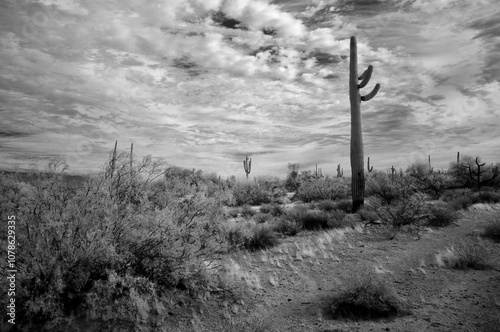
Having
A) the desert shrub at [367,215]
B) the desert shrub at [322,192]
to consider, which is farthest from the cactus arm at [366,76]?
the desert shrub at [322,192]

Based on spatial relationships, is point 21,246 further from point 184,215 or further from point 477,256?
point 477,256

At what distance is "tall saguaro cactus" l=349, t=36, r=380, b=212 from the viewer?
47.3 ft

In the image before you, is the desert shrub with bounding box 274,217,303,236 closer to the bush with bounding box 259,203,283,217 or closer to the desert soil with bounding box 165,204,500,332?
the desert soil with bounding box 165,204,500,332

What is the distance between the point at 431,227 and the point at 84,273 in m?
10.9

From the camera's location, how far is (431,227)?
11273mm

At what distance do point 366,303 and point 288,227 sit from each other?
5680 millimetres

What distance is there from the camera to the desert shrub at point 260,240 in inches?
347

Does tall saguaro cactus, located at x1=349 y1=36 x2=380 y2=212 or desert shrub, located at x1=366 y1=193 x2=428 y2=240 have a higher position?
tall saguaro cactus, located at x1=349 y1=36 x2=380 y2=212

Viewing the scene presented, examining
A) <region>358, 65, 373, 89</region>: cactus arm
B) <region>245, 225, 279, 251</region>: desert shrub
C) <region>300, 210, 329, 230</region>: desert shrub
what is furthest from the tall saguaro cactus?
<region>245, 225, 279, 251</region>: desert shrub

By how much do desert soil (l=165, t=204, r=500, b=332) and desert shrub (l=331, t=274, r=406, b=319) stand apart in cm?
16

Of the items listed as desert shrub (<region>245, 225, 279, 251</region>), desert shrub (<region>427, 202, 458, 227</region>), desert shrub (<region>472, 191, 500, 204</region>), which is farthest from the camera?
desert shrub (<region>472, 191, 500, 204</region>)

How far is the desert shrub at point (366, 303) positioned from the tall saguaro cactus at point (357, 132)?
9258mm

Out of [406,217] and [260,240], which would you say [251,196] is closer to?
[406,217]

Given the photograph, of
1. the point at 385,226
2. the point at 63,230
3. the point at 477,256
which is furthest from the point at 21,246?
the point at 385,226
